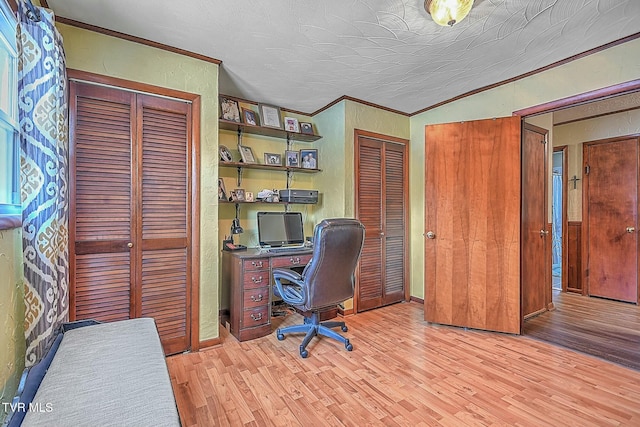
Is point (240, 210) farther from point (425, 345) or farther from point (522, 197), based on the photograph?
point (522, 197)

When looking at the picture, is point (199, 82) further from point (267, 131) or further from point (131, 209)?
point (131, 209)

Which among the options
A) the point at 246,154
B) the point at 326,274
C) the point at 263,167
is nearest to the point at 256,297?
the point at 326,274

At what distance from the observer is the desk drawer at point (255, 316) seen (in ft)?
8.66

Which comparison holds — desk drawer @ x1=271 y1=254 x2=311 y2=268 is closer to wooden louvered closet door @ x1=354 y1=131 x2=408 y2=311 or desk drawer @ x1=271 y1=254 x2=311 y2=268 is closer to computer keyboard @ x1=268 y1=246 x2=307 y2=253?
computer keyboard @ x1=268 y1=246 x2=307 y2=253

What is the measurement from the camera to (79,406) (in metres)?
0.85

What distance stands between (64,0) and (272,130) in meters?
1.82

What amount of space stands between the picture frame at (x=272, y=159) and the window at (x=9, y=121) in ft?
7.28

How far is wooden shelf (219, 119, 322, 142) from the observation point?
9.76ft

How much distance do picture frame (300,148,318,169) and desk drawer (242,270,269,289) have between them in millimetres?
1420

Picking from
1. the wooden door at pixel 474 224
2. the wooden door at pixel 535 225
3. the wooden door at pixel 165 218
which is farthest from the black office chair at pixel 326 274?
the wooden door at pixel 535 225

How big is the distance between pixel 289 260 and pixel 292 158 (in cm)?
127

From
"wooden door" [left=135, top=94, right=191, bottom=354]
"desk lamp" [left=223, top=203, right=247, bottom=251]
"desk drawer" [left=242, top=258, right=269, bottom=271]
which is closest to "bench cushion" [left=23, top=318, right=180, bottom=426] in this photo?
"wooden door" [left=135, top=94, right=191, bottom=354]

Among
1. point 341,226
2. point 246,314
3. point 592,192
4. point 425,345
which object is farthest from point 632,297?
point 246,314

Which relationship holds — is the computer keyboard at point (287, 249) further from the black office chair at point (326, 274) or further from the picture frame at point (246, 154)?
the picture frame at point (246, 154)
